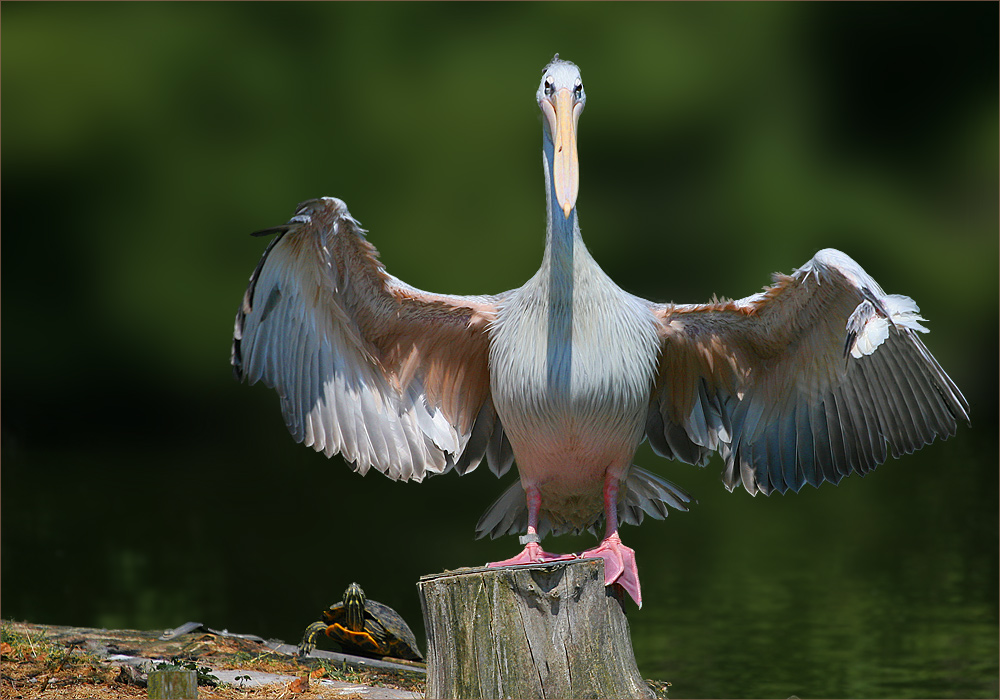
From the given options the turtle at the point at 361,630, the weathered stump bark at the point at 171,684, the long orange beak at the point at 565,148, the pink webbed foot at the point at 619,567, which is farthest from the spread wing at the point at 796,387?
the weathered stump bark at the point at 171,684

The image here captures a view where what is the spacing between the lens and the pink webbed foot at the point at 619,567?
13.3 ft

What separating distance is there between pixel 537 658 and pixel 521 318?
1406 millimetres

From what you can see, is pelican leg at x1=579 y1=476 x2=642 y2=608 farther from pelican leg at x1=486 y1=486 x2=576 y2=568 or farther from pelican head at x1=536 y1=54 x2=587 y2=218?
pelican head at x1=536 y1=54 x2=587 y2=218

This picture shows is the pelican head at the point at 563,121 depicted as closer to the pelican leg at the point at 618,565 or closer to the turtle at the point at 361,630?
the pelican leg at the point at 618,565

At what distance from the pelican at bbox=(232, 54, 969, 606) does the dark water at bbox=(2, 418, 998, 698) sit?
10.3 ft

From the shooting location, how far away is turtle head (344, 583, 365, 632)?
18.5 feet

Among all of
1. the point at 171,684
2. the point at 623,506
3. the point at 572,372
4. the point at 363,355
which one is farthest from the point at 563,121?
the point at 171,684

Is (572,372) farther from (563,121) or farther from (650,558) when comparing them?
(650,558)

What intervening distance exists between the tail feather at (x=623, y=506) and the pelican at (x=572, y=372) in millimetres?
10

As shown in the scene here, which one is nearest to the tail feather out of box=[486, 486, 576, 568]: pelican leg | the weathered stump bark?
box=[486, 486, 576, 568]: pelican leg

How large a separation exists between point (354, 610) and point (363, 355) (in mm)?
1407

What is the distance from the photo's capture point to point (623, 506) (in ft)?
17.1

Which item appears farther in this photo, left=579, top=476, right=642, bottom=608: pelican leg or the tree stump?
left=579, top=476, right=642, bottom=608: pelican leg

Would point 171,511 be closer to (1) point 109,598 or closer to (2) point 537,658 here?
(1) point 109,598
